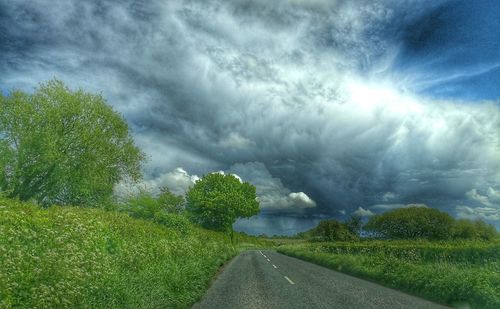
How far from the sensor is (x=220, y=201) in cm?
7381

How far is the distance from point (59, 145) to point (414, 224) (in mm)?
113072

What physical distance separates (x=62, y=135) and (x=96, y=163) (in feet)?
13.2

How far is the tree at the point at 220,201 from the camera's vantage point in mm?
74000

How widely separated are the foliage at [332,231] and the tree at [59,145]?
7805 cm

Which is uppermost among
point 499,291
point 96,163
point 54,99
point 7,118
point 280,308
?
point 54,99

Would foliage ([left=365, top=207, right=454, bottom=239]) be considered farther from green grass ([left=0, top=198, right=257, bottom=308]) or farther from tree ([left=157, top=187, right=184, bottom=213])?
green grass ([left=0, top=198, right=257, bottom=308])

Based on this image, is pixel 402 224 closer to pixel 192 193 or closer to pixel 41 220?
pixel 192 193

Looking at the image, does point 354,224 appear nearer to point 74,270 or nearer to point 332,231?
point 332,231

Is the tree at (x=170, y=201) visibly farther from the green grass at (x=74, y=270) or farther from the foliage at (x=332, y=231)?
the green grass at (x=74, y=270)

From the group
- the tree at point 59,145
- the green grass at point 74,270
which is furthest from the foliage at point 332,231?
the green grass at point 74,270

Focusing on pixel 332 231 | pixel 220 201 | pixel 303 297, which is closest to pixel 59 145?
pixel 303 297

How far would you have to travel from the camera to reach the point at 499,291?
9695mm

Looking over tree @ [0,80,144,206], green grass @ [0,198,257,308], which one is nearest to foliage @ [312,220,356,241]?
tree @ [0,80,144,206]

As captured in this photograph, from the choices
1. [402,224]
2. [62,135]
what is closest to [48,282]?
[62,135]
